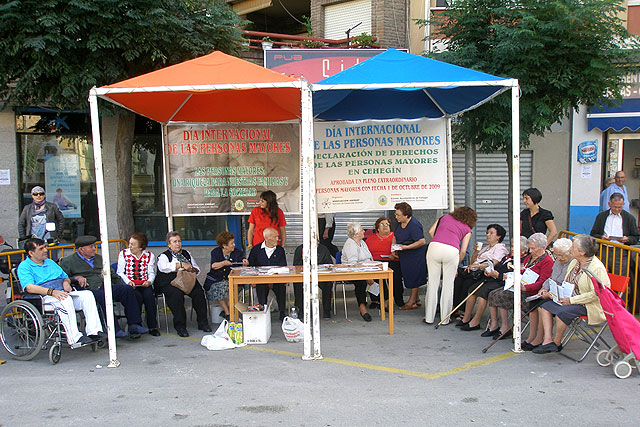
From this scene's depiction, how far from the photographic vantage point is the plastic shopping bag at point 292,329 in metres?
6.39

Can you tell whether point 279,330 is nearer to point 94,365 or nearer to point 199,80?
point 94,365

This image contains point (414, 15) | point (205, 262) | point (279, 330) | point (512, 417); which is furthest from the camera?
point (414, 15)

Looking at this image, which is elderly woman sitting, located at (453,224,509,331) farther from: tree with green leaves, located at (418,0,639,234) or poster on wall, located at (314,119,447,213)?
tree with green leaves, located at (418,0,639,234)

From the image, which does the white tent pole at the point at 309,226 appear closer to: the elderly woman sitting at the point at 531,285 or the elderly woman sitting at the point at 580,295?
the elderly woman sitting at the point at 531,285

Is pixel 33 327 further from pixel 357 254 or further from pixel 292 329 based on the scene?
pixel 357 254

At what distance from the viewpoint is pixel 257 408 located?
4535 mm

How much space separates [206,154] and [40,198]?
3320 mm

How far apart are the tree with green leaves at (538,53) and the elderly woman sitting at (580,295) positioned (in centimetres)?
300

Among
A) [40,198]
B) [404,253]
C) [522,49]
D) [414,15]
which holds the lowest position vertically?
[404,253]

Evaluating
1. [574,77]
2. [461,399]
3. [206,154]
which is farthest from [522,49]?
[461,399]

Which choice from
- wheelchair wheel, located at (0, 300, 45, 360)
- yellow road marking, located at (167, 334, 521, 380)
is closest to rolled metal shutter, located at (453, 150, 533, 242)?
yellow road marking, located at (167, 334, 521, 380)

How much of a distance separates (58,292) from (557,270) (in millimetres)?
5377

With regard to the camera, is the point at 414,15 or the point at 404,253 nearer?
the point at 404,253

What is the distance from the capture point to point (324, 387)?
4.97m
